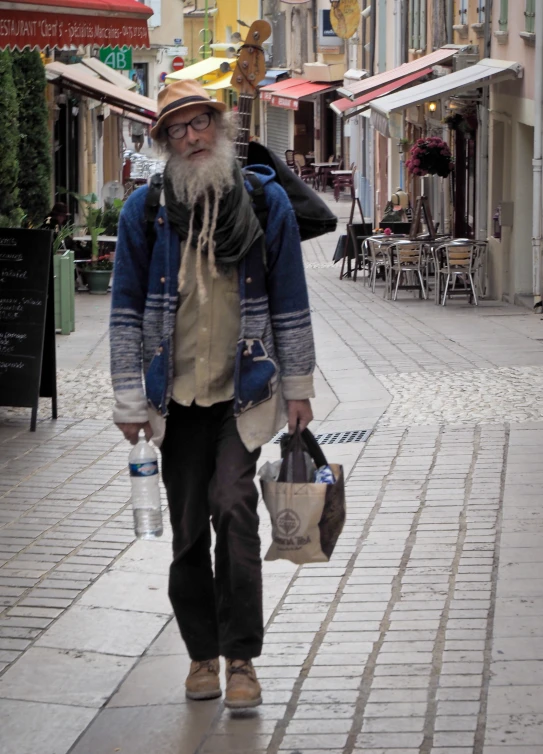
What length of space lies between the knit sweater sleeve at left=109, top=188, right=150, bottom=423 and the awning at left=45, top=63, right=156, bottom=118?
17491mm

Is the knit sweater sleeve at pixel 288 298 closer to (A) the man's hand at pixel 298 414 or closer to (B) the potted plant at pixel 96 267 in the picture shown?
(A) the man's hand at pixel 298 414

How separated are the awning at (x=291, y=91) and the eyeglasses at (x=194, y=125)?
4419 centimetres

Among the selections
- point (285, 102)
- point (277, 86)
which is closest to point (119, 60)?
point (285, 102)

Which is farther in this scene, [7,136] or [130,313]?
[7,136]

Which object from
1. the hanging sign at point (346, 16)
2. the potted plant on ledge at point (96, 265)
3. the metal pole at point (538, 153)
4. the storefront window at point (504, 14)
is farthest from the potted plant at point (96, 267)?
the hanging sign at point (346, 16)

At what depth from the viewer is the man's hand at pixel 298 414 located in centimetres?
421

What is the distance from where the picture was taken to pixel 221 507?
412 cm

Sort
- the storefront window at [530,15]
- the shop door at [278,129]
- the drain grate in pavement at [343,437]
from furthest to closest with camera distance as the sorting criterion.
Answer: the shop door at [278,129] → the storefront window at [530,15] → the drain grate in pavement at [343,437]

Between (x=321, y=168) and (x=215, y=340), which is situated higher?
(x=321, y=168)

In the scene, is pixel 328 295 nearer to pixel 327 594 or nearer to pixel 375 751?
pixel 327 594

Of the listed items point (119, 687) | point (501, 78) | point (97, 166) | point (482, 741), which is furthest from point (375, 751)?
point (97, 166)

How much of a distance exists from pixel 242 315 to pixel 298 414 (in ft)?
1.13

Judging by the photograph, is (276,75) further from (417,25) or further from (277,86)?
(417,25)

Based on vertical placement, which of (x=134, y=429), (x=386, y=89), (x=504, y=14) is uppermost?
A: (x=504, y=14)
